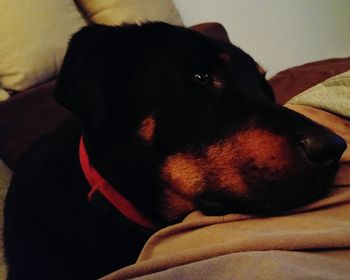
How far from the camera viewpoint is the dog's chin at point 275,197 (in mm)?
753

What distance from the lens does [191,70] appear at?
3.17 ft

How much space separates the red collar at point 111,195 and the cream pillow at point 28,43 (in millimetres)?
812

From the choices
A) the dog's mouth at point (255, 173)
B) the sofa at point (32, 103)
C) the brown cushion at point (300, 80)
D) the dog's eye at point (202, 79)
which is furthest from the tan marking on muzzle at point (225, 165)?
the brown cushion at point (300, 80)

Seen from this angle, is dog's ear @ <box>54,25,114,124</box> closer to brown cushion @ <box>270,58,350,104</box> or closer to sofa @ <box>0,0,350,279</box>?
sofa @ <box>0,0,350,279</box>

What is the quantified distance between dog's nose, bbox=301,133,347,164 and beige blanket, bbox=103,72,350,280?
0.08 meters

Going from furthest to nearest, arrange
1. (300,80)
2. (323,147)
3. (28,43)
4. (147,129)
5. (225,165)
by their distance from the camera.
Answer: (300,80), (28,43), (147,129), (225,165), (323,147)

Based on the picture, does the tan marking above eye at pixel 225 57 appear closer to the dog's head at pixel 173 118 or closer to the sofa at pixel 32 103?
the dog's head at pixel 173 118

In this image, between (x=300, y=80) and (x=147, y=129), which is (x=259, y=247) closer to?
(x=147, y=129)

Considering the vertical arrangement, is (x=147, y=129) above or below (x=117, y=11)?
below

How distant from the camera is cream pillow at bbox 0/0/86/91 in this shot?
5.23ft

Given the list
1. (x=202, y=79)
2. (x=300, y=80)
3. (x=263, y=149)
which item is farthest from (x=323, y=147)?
(x=300, y=80)

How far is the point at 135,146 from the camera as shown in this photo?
959 mm

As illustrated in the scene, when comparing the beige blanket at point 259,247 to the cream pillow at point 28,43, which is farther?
the cream pillow at point 28,43

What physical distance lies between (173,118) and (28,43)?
3.28ft
